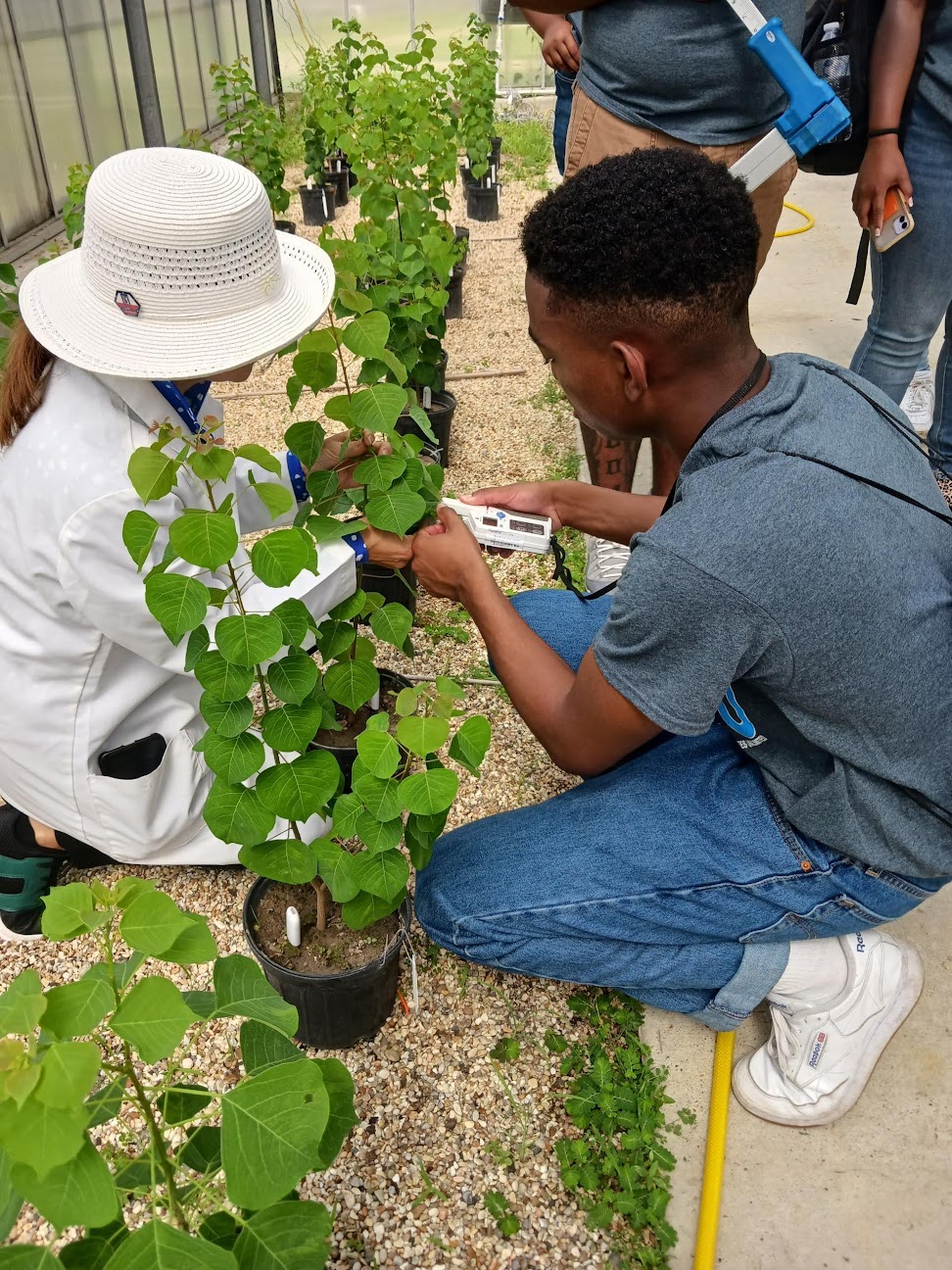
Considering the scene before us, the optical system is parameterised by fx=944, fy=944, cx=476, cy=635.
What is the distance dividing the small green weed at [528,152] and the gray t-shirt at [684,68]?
15.2 ft

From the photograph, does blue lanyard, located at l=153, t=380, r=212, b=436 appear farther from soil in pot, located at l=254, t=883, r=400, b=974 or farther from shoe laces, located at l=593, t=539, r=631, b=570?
shoe laces, located at l=593, t=539, r=631, b=570

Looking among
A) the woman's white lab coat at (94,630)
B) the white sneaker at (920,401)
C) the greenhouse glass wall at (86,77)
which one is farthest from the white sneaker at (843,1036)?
the greenhouse glass wall at (86,77)

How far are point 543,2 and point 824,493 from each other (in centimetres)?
153

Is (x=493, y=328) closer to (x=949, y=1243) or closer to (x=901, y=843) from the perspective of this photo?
(x=901, y=843)

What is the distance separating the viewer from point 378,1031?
170cm

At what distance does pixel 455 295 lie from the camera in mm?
4625

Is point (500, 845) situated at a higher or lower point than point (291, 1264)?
lower

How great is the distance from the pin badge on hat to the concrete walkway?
1.30m

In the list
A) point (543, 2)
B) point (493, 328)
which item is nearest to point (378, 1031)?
point (543, 2)

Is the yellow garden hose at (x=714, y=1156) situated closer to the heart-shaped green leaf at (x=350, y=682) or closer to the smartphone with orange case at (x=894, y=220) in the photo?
the heart-shaped green leaf at (x=350, y=682)

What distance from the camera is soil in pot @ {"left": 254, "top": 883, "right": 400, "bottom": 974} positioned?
160 centimetres

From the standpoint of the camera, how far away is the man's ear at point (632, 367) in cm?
130

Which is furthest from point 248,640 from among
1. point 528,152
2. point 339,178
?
point 528,152

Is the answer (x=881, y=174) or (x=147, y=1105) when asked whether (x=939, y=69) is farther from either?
(x=147, y=1105)
